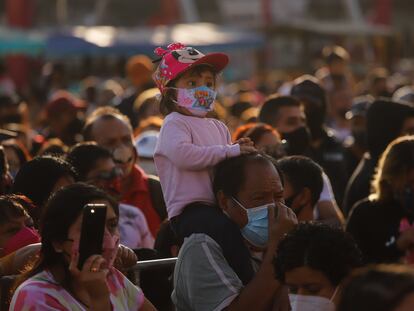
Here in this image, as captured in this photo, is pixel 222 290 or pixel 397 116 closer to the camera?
pixel 222 290

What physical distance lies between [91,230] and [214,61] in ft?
5.02

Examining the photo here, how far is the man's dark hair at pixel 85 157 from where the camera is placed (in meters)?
7.22

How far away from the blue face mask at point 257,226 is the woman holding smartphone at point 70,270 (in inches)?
24.7

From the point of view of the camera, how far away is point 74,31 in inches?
1157

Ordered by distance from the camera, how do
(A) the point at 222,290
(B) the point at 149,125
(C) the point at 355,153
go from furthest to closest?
(C) the point at 355,153 → (B) the point at 149,125 → (A) the point at 222,290

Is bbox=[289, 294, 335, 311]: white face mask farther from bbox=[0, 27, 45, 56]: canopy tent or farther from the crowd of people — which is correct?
bbox=[0, 27, 45, 56]: canopy tent

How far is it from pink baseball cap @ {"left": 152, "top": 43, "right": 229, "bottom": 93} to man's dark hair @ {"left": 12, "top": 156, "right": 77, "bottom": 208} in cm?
85

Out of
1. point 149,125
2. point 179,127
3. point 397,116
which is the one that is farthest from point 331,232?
point 149,125

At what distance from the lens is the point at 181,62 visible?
5684 mm

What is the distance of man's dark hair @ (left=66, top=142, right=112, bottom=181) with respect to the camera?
722cm

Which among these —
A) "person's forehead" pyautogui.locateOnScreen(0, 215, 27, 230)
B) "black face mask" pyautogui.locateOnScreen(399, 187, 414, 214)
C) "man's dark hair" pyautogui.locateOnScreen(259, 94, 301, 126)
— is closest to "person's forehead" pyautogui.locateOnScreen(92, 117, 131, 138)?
"man's dark hair" pyautogui.locateOnScreen(259, 94, 301, 126)

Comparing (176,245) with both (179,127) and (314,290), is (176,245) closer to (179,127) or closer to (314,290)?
(179,127)

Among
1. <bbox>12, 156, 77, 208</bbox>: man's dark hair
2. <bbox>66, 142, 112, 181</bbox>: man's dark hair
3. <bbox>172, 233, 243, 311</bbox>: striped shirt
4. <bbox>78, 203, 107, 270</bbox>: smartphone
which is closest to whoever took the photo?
<bbox>78, 203, 107, 270</bbox>: smartphone

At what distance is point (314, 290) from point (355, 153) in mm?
5826
